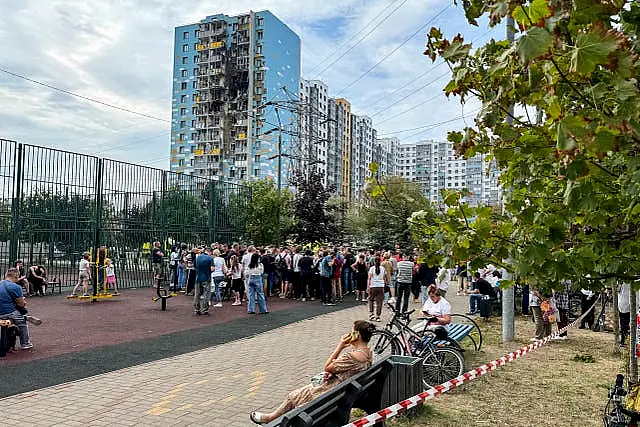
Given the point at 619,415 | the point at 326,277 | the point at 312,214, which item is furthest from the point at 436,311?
the point at 312,214

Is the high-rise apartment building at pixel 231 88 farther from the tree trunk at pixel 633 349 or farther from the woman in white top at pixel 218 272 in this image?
the tree trunk at pixel 633 349

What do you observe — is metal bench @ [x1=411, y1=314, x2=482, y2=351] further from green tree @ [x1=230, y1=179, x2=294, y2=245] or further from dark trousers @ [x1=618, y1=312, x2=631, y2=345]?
green tree @ [x1=230, y1=179, x2=294, y2=245]

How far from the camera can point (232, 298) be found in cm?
2059

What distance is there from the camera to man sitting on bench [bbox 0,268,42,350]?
33.5ft

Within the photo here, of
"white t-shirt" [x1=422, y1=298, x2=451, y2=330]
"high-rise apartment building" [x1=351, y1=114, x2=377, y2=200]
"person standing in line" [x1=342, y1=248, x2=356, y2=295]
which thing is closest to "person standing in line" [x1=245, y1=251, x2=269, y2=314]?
"person standing in line" [x1=342, y1=248, x2=356, y2=295]

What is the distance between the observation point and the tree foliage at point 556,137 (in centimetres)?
191

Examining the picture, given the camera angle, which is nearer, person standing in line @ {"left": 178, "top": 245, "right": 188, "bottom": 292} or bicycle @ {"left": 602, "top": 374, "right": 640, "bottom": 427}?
bicycle @ {"left": 602, "top": 374, "right": 640, "bottom": 427}

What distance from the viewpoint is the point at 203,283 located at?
15.9m

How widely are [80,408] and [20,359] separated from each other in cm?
354

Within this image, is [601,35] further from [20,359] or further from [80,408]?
[20,359]

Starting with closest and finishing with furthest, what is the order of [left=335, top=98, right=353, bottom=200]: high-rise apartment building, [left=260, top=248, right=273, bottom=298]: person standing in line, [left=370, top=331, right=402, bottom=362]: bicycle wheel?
[left=370, top=331, right=402, bottom=362]: bicycle wheel
[left=260, top=248, right=273, bottom=298]: person standing in line
[left=335, top=98, right=353, bottom=200]: high-rise apartment building

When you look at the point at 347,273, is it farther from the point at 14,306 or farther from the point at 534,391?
the point at 534,391

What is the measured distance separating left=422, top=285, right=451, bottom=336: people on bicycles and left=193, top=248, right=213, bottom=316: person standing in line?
7.57m

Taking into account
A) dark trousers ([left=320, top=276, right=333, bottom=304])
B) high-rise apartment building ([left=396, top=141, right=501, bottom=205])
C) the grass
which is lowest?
the grass
